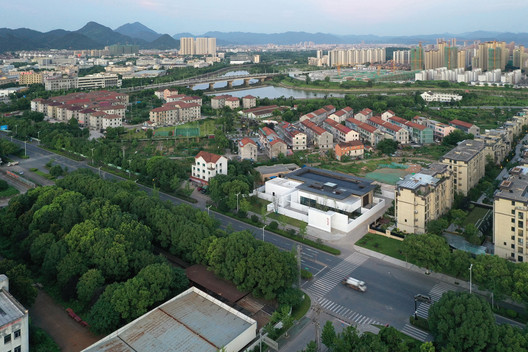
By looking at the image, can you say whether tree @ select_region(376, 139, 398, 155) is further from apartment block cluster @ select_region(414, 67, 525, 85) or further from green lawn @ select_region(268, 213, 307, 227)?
apartment block cluster @ select_region(414, 67, 525, 85)

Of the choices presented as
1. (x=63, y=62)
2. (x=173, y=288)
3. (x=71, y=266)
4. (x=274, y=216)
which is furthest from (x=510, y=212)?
(x=63, y=62)

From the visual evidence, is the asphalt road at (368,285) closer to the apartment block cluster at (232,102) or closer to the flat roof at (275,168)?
the flat roof at (275,168)

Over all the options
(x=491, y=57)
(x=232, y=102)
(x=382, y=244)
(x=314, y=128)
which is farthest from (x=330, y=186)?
(x=491, y=57)

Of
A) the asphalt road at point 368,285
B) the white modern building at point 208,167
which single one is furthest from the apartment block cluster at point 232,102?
the asphalt road at point 368,285

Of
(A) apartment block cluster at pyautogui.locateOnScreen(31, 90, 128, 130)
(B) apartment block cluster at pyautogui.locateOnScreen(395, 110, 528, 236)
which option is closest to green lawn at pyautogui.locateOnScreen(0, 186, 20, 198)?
(A) apartment block cluster at pyautogui.locateOnScreen(31, 90, 128, 130)

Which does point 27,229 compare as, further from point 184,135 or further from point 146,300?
point 184,135

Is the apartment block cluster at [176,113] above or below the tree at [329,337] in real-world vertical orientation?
above
